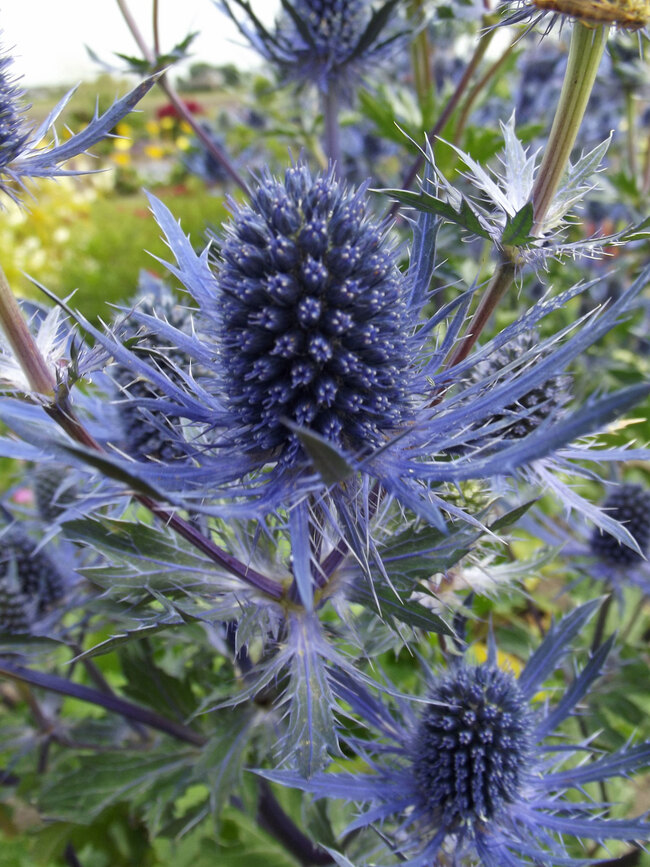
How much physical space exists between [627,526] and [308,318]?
1247 mm

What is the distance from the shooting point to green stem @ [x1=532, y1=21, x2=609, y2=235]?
68 cm

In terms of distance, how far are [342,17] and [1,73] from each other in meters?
1.08

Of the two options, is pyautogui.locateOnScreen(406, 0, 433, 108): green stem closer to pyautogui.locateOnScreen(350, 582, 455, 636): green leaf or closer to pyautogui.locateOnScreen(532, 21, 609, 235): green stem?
pyautogui.locateOnScreen(532, 21, 609, 235): green stem

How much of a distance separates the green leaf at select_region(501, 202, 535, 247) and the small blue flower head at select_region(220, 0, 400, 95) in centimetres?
102

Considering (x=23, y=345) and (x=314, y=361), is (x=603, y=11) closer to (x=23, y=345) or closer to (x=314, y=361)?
(x=314, y=361)

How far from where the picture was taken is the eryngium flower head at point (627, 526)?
152 cm

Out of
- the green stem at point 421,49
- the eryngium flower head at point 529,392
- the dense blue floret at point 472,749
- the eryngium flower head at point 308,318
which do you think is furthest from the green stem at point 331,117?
the dense blue floret at point 472,749

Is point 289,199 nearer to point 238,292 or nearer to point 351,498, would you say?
point 238,292

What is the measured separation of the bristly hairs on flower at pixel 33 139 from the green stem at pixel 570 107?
463 millimetres

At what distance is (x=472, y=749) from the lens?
0.97 meters

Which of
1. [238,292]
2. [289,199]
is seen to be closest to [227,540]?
[238,292]

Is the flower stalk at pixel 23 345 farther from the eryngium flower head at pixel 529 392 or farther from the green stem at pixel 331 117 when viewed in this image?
the green stem at pixel 331 117

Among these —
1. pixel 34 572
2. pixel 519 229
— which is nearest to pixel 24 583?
pixel 34 572

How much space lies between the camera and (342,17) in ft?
5.24
